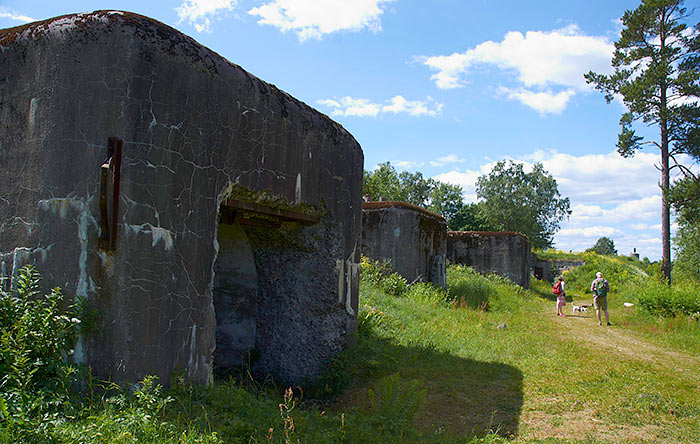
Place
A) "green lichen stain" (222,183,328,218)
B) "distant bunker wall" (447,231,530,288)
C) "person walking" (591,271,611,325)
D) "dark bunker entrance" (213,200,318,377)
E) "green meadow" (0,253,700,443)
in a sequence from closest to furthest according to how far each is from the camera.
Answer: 1. "green meadow" (0,253,700,443)
2. "green lichen stain" (222,183,328,218)
3. "dark bunker entrance" (213,200,318,377)
4. "person walking" (591,271,611,325)
5. "distant bunker wall" (447,231,530,288)

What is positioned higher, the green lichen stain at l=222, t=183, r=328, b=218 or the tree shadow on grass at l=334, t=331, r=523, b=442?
the green lichen stain at l=222, t=183, r=328, b=218

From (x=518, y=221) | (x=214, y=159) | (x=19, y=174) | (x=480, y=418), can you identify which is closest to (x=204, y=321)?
(x=214, y=159)

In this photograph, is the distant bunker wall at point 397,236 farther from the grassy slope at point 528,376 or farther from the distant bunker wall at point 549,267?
the distant bunker wall at point 549,267

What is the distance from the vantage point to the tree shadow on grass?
16.8 feet

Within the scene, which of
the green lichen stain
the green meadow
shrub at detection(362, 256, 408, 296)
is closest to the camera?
the green meadow

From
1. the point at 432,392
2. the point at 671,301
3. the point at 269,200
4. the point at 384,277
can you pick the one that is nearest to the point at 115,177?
the point at 269,200

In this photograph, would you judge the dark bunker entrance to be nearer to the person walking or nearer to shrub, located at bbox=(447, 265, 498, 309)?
shrub, located at bbox=(447, 265, 498, 309)

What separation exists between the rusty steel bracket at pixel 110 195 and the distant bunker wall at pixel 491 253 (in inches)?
689

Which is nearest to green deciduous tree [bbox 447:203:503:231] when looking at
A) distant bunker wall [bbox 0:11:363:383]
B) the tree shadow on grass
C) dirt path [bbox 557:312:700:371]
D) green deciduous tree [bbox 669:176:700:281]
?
green deciduous tree [bbox 669:176:700:281]

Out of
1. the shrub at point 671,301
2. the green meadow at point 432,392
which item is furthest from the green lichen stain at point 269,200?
the shrub at point 671,301

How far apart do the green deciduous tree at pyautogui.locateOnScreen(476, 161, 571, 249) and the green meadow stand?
31.1m

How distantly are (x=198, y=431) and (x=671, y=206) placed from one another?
18.5m

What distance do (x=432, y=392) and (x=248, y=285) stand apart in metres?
2.60

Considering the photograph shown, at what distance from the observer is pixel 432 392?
603 cm
